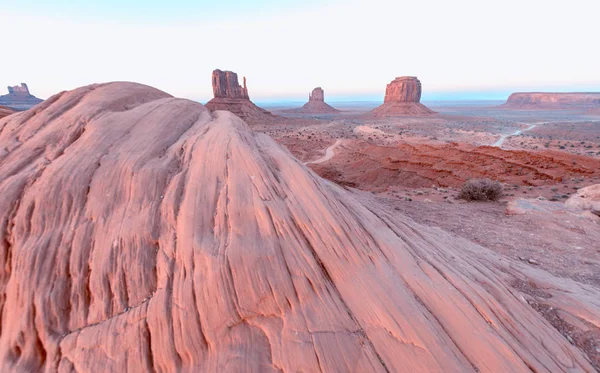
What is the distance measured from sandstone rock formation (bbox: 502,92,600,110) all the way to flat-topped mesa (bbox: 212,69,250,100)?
17991 centimetres

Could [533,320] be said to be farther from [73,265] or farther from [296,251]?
[73,265]

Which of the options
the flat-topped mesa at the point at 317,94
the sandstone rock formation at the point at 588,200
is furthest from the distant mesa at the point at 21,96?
the sandstone rock formation at the point at 588,200

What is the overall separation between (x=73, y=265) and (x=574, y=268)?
44.6 ft

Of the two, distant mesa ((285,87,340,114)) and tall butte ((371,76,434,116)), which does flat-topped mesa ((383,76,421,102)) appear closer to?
tall butte ((371,76,434,116))

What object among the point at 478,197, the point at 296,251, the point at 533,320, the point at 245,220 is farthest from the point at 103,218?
the point at 478,197

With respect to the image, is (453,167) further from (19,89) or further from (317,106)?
(19,89)

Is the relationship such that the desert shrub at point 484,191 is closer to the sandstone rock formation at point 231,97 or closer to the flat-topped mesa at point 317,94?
the sandstone rock formation at point 231,97

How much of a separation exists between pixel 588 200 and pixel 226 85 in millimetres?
100944

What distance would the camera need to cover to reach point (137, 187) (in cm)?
617

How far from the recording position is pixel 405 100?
5049 inches

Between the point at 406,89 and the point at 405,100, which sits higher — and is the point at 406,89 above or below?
above

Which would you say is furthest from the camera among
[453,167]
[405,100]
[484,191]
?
[405,100]

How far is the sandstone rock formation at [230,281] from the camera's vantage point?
163 inches

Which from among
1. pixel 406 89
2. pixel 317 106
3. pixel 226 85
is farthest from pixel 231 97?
pixel 406 89
